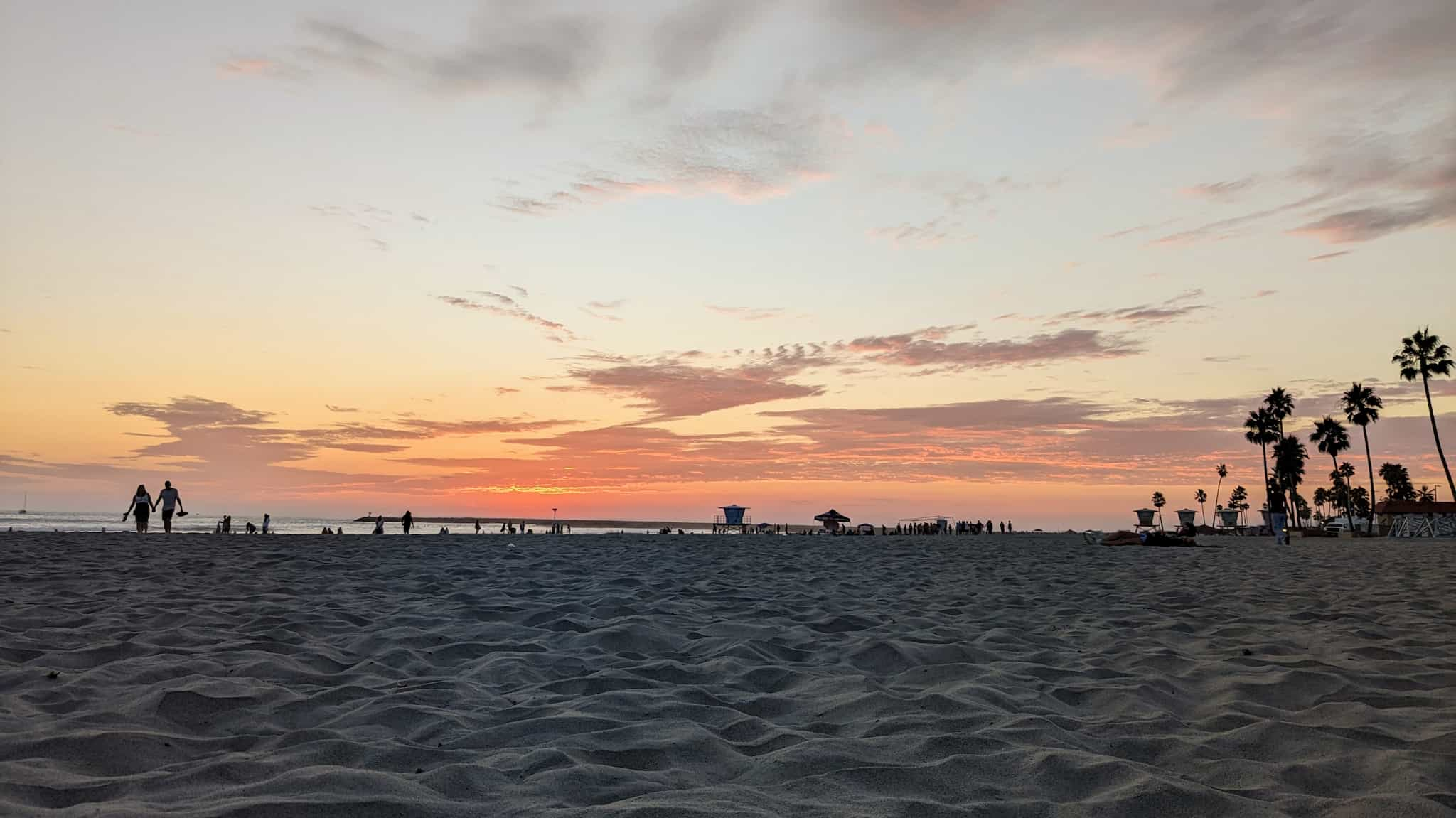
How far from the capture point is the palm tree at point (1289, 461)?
73.1 m

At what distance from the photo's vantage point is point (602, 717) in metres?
3.92

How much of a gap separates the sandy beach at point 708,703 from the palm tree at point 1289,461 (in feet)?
251

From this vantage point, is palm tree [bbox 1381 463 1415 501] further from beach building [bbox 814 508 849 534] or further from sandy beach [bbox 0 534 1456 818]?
sandy beach [bbox 0 534 1456 818]

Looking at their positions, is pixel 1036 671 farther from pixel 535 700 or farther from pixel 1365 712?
pixel 535 700

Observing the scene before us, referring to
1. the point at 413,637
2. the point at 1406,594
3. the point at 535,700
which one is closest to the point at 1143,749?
the point at 535,700

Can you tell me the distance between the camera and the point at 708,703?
4312 mm

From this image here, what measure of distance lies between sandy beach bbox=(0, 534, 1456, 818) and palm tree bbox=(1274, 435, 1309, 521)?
76.6 meters

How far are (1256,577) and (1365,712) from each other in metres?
10.4

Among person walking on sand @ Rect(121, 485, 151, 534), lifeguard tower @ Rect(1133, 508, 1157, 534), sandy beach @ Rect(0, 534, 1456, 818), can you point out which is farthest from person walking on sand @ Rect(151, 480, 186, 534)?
lifeguard tower @ Rect(1133, 508, 1157, 534)

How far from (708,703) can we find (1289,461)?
85882mm

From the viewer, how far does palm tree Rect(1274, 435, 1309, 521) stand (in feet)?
240

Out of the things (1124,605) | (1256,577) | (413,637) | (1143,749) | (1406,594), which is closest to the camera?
(1143,749)

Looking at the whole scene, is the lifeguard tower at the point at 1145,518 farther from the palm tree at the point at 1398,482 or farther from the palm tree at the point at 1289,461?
the palm tree at the point at 1398,482

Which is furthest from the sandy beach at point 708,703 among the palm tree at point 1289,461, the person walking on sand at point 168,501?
the palm tree at point 1289,461
